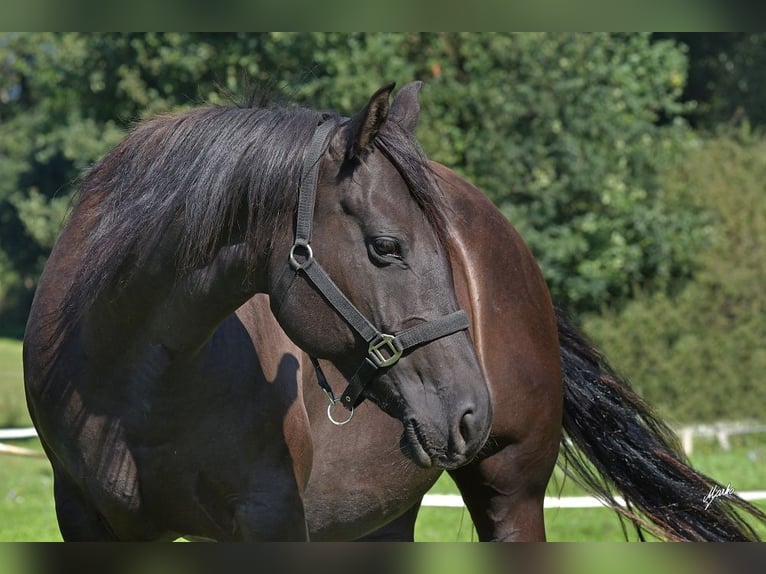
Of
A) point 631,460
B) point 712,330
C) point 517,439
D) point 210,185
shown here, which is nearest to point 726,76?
point 712,330

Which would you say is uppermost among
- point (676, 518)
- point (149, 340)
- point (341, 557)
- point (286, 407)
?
point (341, 557)

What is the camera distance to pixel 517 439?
359cm

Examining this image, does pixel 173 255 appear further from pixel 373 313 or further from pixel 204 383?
pixel 373 313

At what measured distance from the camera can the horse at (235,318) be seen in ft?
7.54

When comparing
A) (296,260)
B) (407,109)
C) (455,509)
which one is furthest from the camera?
(455,509)

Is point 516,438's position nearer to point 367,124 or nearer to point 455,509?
point 367,124

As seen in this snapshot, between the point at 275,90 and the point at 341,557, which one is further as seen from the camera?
the point at 275,90

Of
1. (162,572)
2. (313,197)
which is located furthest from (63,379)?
(162,572)

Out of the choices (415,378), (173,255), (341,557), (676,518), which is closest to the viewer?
(341,557)

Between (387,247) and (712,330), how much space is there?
1044cm

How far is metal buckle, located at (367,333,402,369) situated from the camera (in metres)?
2.28

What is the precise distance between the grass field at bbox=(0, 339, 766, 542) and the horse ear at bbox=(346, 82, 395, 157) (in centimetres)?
204

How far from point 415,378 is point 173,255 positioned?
2.31 feet

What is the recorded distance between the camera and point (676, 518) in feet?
12.8
